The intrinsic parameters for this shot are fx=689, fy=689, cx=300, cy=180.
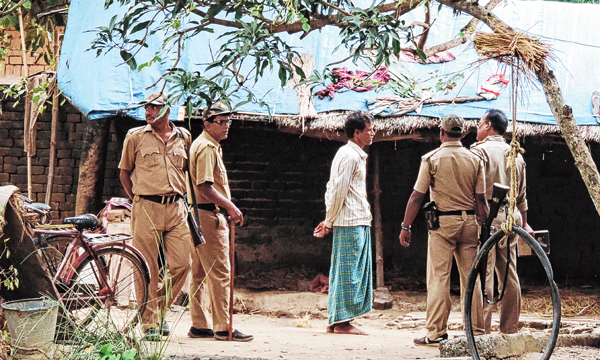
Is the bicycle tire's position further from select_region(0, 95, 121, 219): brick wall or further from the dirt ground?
select_region(0, 95, 121, 219): brick wall

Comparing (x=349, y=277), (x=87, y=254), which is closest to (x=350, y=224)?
(x=349, y=277)

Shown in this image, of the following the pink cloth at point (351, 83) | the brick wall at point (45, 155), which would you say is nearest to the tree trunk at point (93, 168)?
the brick wall at point (45, 155)

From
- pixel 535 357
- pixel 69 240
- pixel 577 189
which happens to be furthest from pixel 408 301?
pixel 69 240

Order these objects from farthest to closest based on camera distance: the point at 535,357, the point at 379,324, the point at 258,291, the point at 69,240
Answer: the point at 258,291 → the point at 379,324 → the point at 69,240 → the point at 535,357

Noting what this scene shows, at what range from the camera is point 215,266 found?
218 inches

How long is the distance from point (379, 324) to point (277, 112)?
2671mm

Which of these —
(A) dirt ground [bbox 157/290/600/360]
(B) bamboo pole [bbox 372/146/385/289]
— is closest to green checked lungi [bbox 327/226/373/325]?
(A) dirt ground [bbox 157/290/600/360]

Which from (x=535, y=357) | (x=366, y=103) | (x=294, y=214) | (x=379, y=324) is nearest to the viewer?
(x=535, y=357)

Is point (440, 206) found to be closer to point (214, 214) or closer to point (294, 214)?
point (214, 214)

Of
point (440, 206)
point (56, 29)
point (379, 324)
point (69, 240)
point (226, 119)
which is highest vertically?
point (56, 29)

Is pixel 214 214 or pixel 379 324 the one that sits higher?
pixel 214 214

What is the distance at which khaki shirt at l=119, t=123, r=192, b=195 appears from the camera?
5.31m

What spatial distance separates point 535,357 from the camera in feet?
A: 15.0

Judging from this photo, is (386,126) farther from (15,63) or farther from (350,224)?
(15,63)
